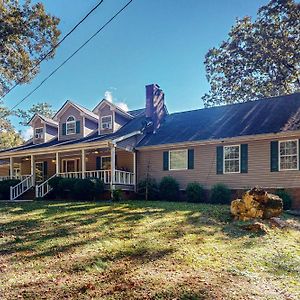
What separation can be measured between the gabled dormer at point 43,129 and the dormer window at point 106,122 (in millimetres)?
4412

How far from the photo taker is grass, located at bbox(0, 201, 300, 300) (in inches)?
204

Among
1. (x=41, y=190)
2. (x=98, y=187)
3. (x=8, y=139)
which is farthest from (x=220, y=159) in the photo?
(x=8, y=139)

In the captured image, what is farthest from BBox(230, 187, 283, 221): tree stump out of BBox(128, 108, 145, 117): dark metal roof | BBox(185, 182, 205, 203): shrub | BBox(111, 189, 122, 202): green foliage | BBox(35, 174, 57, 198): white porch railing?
BBox(128, 108, 145, 117): dark metal roof

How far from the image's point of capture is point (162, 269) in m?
6.03

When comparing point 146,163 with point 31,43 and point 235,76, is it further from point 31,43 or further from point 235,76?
point 235,76

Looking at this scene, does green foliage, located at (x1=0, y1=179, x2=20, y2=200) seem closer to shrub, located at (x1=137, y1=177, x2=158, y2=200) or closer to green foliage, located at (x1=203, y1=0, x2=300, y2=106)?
shrub, located at (x1=137, y1=177, x2=158, y2=200)

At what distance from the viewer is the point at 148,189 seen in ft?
57.5

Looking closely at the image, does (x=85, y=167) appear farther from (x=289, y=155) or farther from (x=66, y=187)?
(x=289, y=155)

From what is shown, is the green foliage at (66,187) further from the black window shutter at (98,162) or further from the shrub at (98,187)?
the black window shutter at (98,162)

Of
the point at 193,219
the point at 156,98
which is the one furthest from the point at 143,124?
the point at 193,219

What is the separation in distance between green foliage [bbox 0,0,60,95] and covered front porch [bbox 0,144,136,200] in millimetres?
4995

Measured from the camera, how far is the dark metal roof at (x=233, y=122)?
15719 mm

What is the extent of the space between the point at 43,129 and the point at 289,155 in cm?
1604

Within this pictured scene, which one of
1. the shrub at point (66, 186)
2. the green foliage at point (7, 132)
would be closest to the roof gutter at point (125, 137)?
the shrub at point (66, 186)
